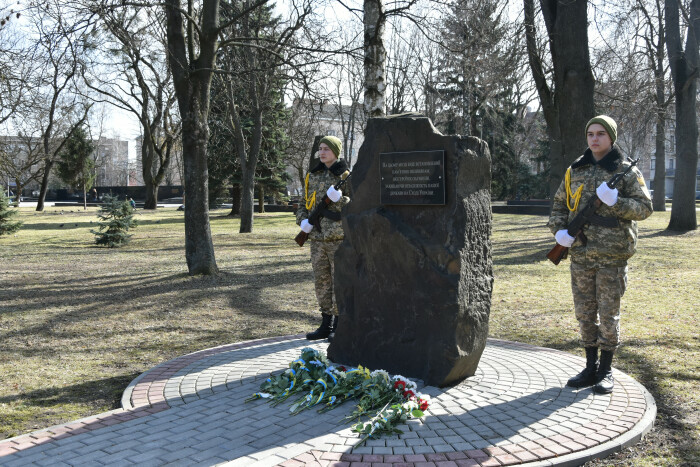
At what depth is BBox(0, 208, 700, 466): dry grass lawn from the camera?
5137 mm

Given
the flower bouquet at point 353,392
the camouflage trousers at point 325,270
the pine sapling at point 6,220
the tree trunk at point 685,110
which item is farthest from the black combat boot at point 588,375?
the pine sapling at point 6,220

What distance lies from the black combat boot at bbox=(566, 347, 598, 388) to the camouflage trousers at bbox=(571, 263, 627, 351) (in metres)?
0.09

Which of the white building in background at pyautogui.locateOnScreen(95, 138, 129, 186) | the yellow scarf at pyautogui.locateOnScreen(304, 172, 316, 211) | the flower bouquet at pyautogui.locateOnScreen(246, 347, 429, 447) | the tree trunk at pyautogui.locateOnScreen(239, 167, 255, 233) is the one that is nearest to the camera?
the flower bouquet at pyautogui.locateOnScreen(246, 347, 429, 447)

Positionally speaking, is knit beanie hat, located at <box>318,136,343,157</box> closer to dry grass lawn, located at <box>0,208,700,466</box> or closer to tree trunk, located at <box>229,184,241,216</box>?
dry grass lawn, located at <box>0,208,700,466</box>

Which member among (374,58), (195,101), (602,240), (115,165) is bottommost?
(602,240)

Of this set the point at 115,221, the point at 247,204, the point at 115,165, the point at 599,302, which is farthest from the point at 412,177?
the point at 115,165

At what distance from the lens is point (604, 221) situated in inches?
191

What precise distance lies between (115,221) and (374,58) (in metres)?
11.4

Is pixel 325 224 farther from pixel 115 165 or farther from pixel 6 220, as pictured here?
pixel 115 165

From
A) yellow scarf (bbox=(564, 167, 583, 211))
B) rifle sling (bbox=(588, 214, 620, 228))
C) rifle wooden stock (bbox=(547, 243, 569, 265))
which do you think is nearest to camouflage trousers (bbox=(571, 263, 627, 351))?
rifle wooden stock (bbox=(547, 243, 569, 265))

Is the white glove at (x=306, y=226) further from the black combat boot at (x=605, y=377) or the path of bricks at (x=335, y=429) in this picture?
the black combat boot at (x=605, y=377)

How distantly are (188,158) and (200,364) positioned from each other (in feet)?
20.2

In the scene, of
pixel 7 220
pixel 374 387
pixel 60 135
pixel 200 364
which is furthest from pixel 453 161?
pixel 60 135

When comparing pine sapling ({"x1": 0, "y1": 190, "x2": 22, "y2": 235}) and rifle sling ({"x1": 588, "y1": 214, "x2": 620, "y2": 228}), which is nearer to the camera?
rifle sling ({"x1": 588, "y1": 214, "x2": 620, "y2": 228})
